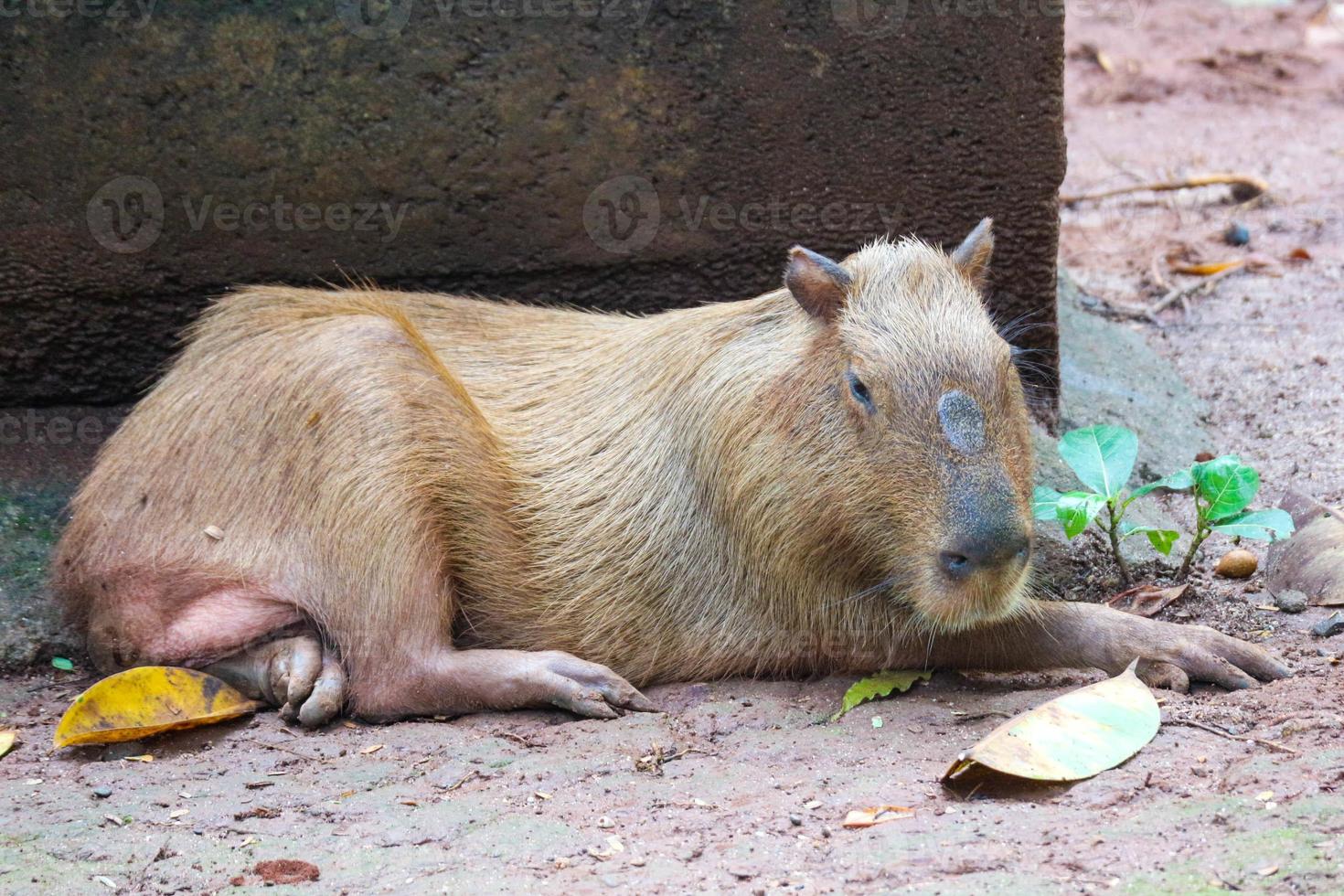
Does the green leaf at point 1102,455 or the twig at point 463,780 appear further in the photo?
the green leaf at point 1102,455

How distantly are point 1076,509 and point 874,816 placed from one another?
1279mm

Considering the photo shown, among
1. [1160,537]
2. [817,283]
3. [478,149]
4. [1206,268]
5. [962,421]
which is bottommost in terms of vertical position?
[1160,537]

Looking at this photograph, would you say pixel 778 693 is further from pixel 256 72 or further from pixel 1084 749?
pixel 256 72

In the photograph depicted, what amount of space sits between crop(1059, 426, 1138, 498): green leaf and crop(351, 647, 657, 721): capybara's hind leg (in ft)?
4.44

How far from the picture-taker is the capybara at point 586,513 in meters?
3.50

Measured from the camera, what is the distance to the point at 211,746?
3.59 meters

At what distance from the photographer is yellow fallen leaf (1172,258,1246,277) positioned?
6.68 metres

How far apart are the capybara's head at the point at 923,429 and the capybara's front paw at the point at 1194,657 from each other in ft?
1.07

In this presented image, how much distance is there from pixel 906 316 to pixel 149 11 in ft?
7.38

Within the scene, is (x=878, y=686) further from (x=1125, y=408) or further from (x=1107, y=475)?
(x=1125, y=408)

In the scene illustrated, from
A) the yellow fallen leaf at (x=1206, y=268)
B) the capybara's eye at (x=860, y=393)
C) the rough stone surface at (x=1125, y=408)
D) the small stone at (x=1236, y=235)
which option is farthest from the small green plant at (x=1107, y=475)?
the small stone at (x=1236, y=235)

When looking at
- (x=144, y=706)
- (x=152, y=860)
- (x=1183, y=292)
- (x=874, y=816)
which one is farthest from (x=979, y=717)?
(x=1183, y=292)

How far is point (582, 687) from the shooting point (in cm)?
367

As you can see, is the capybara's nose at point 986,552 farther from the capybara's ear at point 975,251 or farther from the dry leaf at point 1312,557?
the dry leaf at point 1312,557
